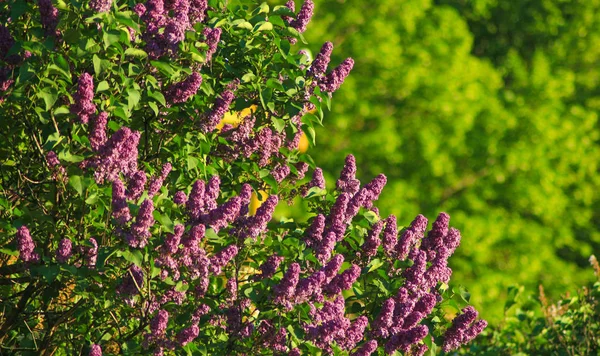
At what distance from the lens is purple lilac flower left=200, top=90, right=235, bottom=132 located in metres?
4.68

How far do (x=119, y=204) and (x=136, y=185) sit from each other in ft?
0.45

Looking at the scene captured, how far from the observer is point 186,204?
4406 millimetres

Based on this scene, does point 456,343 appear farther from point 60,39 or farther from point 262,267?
point 60,39

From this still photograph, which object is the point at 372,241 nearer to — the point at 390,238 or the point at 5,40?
the point at 390,238

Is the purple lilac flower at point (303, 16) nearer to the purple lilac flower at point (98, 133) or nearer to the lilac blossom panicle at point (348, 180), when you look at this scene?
the lilac blossom panicle at point (348, 180)

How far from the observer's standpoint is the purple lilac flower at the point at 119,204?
4074 millimetres

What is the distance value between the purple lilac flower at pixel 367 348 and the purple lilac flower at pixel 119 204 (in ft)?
3.96

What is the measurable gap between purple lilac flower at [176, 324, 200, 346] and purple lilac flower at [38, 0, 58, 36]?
126 cm

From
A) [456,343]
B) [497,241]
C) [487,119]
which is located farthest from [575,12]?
[456,343]

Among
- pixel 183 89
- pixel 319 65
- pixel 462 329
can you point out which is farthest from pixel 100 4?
pixel 462 329

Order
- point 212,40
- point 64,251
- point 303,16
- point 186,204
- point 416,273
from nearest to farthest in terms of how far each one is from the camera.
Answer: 1. point 64,251
2. point 186,204
3. point 212,40
4. point 416,273
5. point 303,16

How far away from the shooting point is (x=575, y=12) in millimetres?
28297

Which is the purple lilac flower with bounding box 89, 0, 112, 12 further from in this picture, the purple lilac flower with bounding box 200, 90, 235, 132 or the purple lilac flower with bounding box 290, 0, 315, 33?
the purple lilac flower with bounding box 290, 0, 315, 33

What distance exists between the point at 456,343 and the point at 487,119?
20147 millimetres
